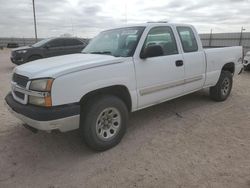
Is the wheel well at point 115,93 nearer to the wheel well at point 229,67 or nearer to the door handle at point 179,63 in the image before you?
the door handle at point 179,63

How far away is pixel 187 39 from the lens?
4859mm

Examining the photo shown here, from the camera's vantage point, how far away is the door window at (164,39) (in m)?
4.17

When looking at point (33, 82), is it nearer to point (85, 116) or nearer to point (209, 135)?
point (85, 116)

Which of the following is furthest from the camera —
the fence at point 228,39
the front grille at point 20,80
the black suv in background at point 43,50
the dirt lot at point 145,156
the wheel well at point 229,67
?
the fence at point 228,39

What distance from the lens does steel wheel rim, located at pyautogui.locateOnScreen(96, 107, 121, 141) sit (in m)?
3.47

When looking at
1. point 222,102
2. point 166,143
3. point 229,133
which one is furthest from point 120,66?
point 222,102

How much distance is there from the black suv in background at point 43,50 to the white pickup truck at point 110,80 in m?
7.85

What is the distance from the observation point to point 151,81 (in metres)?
3.97

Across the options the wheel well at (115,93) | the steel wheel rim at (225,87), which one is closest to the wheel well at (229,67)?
the steel wheel rim at (225,87)

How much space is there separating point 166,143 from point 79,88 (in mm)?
1693

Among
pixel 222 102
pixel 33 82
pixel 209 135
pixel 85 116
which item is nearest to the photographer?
pixel 33 82

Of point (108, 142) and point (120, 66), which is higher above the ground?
point (120, 66)

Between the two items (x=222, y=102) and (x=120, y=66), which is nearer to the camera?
(x=120, y=66)

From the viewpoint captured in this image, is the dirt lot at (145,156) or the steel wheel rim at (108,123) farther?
the steel wheel rim at (108,123)
